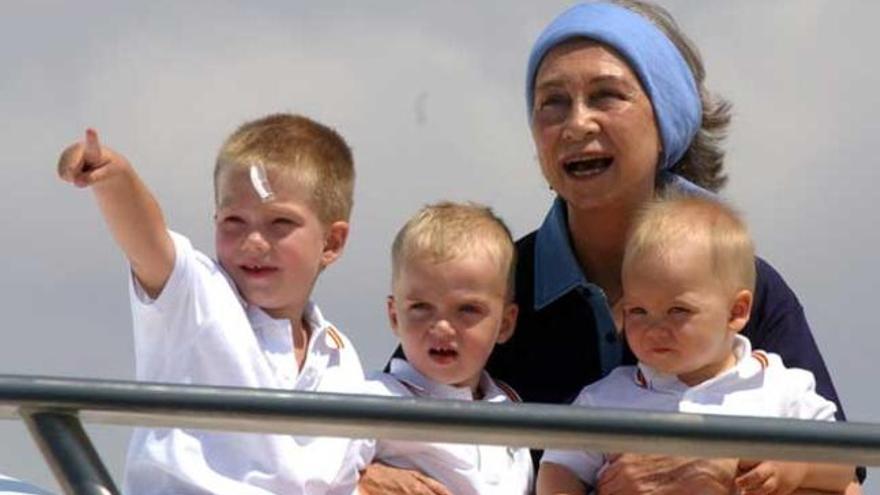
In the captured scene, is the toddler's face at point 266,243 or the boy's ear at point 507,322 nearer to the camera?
the toddler's face at point 266,243

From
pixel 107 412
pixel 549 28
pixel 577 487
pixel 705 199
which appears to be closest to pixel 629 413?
pixel 107 412

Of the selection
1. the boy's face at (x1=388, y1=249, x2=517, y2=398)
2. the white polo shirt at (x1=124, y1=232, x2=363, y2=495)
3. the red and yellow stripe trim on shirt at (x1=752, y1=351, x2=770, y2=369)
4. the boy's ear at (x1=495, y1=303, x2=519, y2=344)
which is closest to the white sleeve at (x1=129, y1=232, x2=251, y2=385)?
the white polo shirt at (x1=124, y1=232, x2=363, y2=495)

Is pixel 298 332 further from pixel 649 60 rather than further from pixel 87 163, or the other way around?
pixel 649 60

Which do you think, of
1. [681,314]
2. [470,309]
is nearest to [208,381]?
[470,309]

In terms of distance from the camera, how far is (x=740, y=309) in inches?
242

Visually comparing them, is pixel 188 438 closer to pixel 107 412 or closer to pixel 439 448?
pixel 439 448

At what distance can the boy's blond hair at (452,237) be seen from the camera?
6.20 meters

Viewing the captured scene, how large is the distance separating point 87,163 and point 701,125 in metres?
2.35

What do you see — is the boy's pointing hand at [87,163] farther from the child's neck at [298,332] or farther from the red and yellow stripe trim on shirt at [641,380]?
the red and yellow stripe trim on shirt at [641,380]

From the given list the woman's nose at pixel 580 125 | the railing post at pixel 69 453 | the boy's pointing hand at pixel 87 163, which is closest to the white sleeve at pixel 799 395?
the woman's nose at pixel 580 125

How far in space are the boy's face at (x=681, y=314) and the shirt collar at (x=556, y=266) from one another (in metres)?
0.51

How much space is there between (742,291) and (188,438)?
1559 millimetres

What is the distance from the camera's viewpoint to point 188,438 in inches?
225

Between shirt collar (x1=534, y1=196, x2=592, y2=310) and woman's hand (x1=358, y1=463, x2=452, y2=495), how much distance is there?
86 cm
